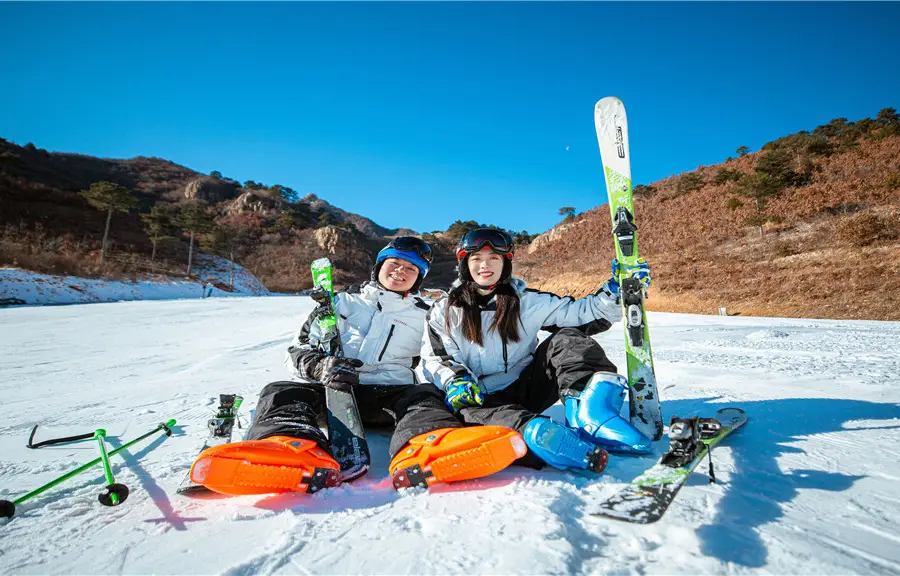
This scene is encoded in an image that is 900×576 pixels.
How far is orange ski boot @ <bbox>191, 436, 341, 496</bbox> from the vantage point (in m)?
1.47

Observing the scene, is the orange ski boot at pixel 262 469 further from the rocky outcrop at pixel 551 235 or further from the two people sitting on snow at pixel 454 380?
the rocky outcrop at pixel 551 235

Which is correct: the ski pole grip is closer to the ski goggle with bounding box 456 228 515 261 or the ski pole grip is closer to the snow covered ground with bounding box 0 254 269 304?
the ski goggle with bounding box 456 228 515 261

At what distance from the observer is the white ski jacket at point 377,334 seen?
262 centimetres

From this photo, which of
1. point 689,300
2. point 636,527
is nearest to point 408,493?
point 636,527

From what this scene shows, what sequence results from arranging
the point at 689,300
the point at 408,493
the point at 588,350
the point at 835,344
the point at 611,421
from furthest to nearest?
the point at 689,300
the point at 835,344
the point at 588,350
the point at 611,421
the point at 408,493

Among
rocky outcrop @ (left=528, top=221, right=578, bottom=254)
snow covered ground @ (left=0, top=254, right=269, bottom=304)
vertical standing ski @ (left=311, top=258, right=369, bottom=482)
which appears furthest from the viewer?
rocky outcrop @ (left=528, top=221, right=578, bottom=254)

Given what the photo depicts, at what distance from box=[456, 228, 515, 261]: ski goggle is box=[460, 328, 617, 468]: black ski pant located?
2.29 ft

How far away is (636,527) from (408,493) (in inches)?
32.0

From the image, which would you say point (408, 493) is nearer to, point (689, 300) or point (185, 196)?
point (689, 300)

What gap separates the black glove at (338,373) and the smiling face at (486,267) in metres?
0.96

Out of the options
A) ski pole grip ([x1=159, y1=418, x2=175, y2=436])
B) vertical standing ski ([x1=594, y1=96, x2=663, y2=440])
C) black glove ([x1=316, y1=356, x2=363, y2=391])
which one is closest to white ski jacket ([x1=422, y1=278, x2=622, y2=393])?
vertical standing ski ([x1=594, y1=96, x2=663, y2=440])

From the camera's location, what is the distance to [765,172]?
22172 millimetres

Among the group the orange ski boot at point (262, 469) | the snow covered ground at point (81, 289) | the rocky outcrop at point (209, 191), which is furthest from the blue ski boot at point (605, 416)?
the rocky outcrop at point (209, 191)

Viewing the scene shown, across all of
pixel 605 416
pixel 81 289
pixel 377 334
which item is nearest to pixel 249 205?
pixel 81 289
